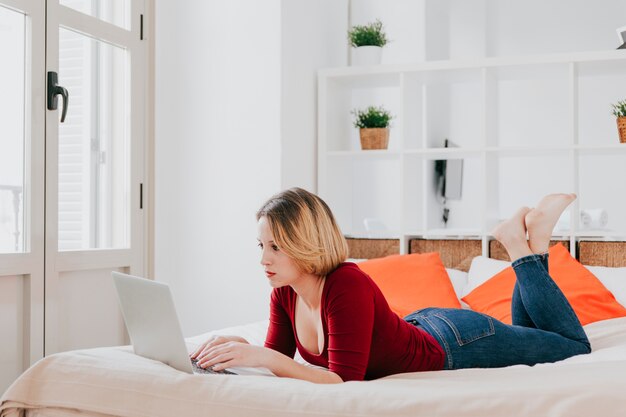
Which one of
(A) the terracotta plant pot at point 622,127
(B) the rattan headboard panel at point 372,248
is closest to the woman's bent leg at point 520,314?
(B) the rattan headboard panel at point 372,248

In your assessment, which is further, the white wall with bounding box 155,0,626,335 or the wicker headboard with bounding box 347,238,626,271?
the white wall with bounding box 155,0,626,335

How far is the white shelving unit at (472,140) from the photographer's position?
337cm

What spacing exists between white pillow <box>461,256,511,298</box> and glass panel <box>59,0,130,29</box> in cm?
179

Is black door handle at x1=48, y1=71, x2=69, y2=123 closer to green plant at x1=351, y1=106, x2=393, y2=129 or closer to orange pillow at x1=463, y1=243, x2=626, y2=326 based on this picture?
green plant at x1=351, y1=106, x2=393, y2=129

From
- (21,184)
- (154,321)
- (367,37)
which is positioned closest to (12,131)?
(21,184)

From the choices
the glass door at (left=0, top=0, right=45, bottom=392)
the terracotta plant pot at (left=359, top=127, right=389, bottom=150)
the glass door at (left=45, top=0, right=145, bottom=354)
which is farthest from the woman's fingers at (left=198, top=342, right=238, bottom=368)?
the terracotta plant pot at (left=359, top=127, right=389, bottom=150)

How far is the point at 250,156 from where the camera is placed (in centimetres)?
331

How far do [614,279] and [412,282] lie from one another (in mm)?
775

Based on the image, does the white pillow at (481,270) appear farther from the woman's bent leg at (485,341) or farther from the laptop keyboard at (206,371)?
the laptop keyboard at (206,371)

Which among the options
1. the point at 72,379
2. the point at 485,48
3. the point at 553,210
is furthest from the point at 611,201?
the point at 72,379

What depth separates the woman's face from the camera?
168 cm

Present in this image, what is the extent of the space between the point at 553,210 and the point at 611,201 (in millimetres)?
3678

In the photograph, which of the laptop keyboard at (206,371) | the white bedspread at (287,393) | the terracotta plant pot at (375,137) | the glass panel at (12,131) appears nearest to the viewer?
the white bedspread at (287,393)

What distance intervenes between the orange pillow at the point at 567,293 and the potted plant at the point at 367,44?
1319mm
